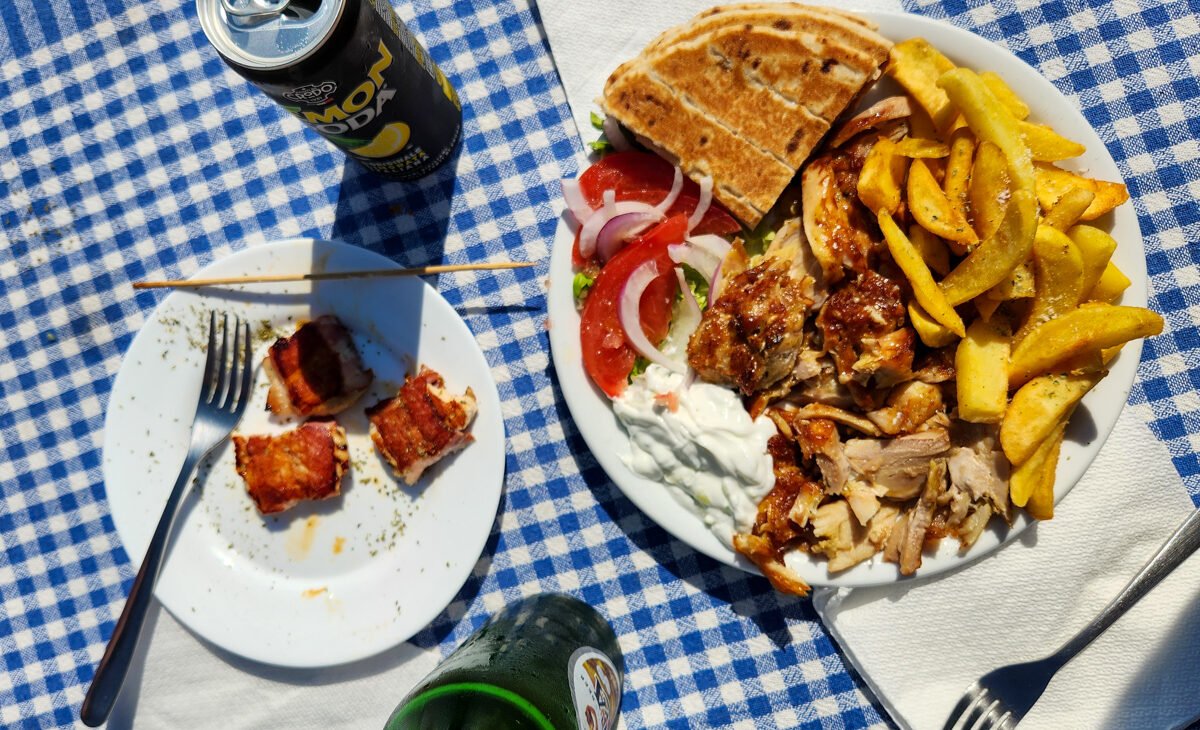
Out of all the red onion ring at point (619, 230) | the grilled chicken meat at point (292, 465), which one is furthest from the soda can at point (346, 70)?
the grilled chicken meat at point (292, 465)

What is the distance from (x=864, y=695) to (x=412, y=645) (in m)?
1.60

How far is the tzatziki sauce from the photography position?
2258 millimetres

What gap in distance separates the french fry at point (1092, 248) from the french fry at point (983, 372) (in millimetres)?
259

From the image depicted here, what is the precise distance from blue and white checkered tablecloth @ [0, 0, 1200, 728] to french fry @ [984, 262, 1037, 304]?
0.88m

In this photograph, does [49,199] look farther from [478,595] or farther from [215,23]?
[478,595]

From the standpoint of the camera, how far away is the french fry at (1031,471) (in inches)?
79.7

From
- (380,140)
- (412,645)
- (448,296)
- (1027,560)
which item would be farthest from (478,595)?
(1027,560)

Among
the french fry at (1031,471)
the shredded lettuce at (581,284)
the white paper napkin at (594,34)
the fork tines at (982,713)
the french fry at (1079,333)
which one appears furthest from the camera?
the white paper napkin at (594,34)

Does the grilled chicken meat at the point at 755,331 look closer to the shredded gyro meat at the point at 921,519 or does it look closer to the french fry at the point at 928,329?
the french fry at the point at 928,329

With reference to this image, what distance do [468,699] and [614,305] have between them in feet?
3.87

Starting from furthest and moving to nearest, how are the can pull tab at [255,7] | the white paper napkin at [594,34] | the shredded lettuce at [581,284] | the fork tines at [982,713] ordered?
the white paper napkin at [594,34] → the fork tines at [982,713] → the shredded lettuce at [581,284] → the can pull tab at [255,7]

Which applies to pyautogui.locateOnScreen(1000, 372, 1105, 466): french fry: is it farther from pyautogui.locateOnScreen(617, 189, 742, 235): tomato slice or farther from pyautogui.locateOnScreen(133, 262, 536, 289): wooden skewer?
pyautogui.locateOnScreen(133, 262, 536, 289): wooden skewer

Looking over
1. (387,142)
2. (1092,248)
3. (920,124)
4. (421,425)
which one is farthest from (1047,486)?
(387,142)

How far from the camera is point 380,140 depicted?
88.6 inches
